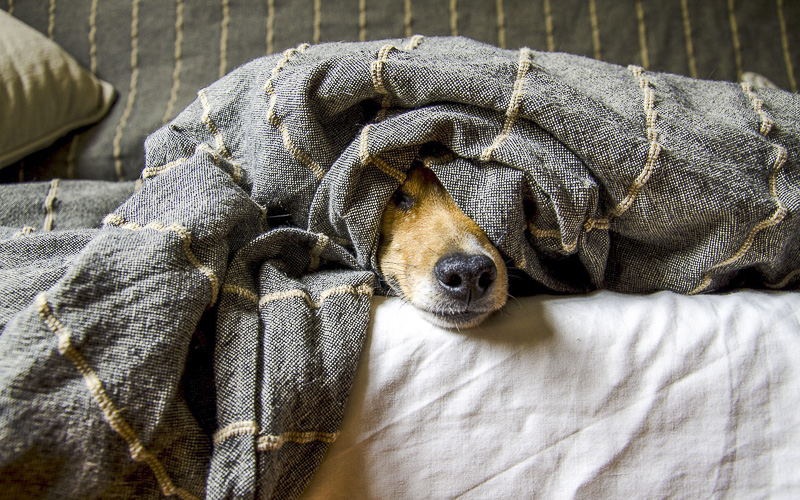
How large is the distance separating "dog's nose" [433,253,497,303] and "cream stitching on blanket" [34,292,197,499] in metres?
0.56

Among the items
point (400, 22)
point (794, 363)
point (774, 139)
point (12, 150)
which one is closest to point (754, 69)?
point (774, 139)

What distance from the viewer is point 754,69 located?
1823mm

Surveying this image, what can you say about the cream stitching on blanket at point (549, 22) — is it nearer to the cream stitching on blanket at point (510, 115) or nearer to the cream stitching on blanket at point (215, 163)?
the cream stitching on blanket at point (510, 115)

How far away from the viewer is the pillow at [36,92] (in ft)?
5.01

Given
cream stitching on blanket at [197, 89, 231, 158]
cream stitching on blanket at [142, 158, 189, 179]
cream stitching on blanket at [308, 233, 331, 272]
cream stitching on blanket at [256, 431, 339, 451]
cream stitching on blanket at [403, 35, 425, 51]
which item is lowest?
cream stitching on blanket at [256, 431, 339, 451]

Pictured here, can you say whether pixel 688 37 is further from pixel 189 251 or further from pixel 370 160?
pixel 189 251

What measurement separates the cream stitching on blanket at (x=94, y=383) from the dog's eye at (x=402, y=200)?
67 centimetres

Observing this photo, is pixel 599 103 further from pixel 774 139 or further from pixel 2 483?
pixel 2 483

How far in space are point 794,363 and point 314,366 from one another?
80cm

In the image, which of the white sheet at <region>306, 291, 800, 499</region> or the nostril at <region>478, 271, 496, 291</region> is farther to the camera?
the nostril at <region>478, 271, 496, 291</region>

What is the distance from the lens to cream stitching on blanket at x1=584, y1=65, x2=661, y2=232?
915 mm

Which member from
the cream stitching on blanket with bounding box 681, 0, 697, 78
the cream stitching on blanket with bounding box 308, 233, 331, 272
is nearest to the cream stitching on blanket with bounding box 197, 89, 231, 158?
the cream stitching on blanket with bounding box 308, 233, 331, 272

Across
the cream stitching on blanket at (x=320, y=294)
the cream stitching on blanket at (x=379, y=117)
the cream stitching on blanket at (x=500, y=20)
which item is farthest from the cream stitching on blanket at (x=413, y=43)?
the cream stitching on blanket at (x=500, y=20)

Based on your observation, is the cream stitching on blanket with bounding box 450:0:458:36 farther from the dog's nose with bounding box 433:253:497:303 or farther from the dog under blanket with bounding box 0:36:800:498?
the dog's nose with bounding box 433:253:497:303
